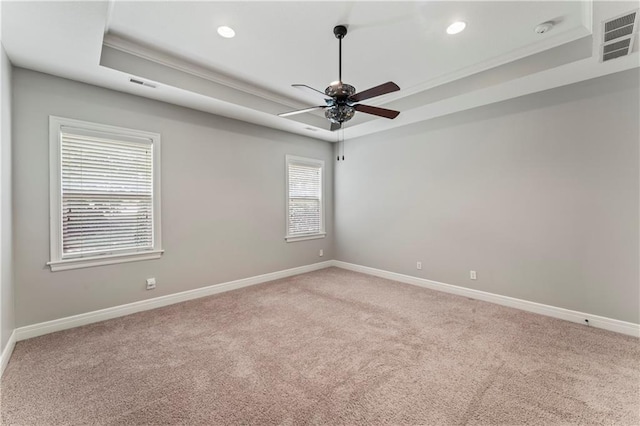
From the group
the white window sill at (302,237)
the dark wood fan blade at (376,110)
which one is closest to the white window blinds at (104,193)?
the white window sill at (302,237)

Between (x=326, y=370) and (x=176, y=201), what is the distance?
9.56 ft

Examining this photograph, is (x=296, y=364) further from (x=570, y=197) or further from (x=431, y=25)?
(x=570, y=197)

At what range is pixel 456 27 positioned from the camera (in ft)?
8.39

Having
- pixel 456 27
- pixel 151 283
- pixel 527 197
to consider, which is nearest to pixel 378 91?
pixel 456 27

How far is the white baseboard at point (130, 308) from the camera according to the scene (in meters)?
2.83

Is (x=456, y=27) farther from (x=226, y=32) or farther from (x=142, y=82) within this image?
(x=142, y=82)

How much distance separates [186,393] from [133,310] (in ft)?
6.49

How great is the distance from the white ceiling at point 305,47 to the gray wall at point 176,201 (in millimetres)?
287

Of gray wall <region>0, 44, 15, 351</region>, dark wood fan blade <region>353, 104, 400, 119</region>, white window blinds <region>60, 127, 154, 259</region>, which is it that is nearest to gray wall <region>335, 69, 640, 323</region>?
dark wood fan blade <region>353, 104, 400, 119</region>

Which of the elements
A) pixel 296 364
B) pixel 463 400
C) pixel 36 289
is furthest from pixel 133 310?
pixel 463 400

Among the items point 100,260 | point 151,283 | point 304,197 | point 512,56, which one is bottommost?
point 151,283

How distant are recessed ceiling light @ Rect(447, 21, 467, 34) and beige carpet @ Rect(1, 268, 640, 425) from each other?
2.96 meters

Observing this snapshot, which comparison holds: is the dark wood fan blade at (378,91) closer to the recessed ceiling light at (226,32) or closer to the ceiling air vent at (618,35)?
the recessed ceiling light at (226,32)

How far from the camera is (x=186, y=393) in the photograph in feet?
6.49
